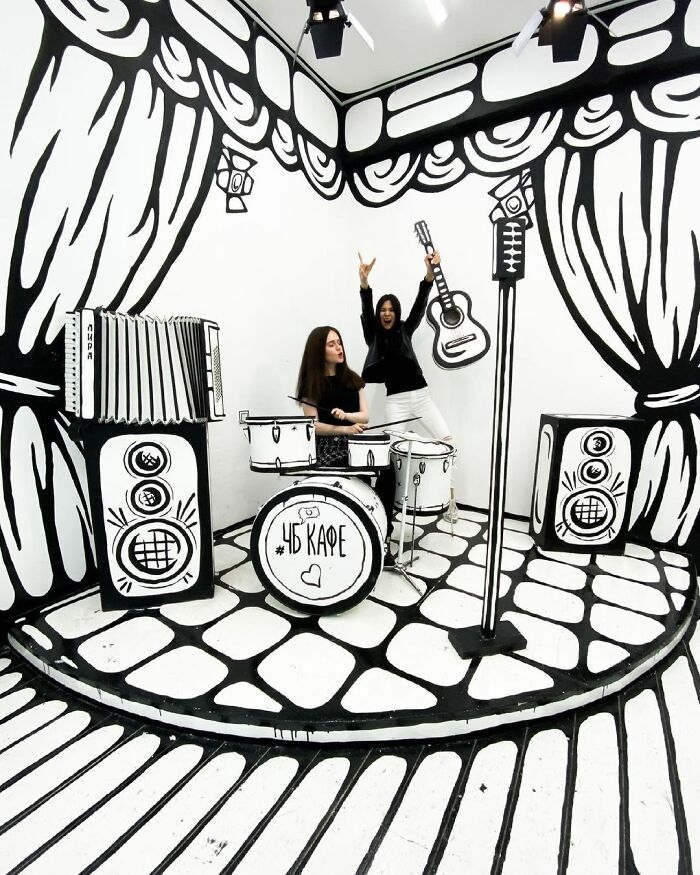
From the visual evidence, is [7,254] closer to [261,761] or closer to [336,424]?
[336,424]

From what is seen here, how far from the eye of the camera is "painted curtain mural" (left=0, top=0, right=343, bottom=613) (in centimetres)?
191

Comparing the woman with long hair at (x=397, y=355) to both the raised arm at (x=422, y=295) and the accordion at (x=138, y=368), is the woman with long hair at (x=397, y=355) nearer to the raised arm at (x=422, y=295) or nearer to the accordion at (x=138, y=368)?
the raised arm at (x=422, y=295)

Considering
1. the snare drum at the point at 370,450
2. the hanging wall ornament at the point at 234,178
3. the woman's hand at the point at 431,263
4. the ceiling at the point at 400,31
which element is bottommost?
the snare drum at the point at 370,450

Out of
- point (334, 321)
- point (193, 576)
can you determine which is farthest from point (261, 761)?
point (334, 321)

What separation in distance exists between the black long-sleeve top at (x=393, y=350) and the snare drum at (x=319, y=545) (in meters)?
1.33

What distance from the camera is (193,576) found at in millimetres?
2119

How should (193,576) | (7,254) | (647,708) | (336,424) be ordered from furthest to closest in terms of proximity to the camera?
(336,424)
(193,576)
(7,254)
(647,708)

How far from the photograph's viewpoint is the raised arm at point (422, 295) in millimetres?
3123

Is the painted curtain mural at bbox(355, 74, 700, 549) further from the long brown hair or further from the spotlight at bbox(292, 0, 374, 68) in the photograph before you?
the long brown hair

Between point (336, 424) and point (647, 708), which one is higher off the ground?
point (336, 424)

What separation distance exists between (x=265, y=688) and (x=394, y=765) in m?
0.49

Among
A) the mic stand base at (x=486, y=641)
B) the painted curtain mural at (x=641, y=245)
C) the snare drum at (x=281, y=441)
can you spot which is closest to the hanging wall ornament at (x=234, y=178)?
the snare drum at (x=281, y=441)

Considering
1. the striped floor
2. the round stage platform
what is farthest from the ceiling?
the striped floor

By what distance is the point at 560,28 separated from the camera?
2.19 metres
